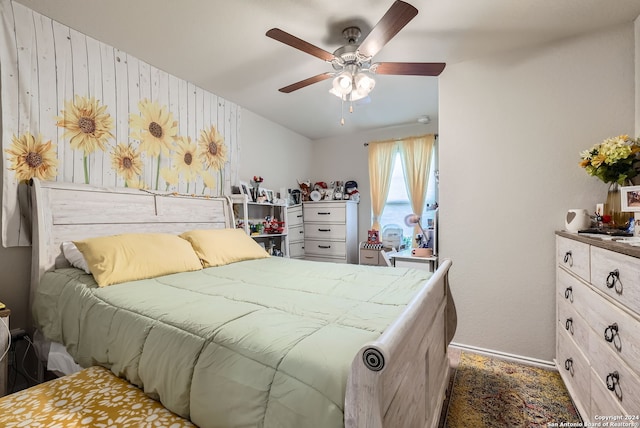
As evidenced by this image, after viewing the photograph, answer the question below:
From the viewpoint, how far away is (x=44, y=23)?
189 centimetres

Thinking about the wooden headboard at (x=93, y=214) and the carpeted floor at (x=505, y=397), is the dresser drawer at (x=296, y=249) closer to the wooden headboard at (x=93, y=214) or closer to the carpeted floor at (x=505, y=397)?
the wooden headboard at (x=93, y=214)

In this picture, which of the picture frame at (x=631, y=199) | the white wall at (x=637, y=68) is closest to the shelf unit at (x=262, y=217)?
the picture frame at (x=631, y=199)

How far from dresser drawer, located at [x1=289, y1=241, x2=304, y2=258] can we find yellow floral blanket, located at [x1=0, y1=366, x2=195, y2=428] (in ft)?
9.40

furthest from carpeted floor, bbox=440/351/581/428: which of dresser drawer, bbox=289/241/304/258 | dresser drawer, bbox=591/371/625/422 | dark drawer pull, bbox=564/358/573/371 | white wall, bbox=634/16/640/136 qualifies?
dresser drawer, bbox=289/241/304/258

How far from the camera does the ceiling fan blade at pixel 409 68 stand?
185 centimetres

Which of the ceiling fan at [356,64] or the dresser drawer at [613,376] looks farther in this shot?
the ceiling fan at [356,64]

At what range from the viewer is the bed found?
733 millimetres

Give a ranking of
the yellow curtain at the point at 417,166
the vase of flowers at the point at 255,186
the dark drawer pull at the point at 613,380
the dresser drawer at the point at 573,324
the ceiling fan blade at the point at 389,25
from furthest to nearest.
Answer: the yellow curtain at the point at 417,166 → the vase of flowers at the point at 255,186 → the dresser drawer at the point at 573,324 → the ceiling fan blade at the point at 389,25 → the dark drawer pull at the point at 613,380

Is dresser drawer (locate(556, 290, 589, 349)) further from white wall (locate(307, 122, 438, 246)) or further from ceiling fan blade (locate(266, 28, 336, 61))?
white wall (locate(307, 122, 438, 246))

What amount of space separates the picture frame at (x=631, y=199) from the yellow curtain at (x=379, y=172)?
2739 mm

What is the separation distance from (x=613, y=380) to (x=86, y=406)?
2060 mm

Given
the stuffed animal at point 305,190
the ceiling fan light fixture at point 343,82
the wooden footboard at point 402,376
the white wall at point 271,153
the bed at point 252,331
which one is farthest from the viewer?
the stuffed animal at point 305,190

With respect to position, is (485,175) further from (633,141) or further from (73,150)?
(73,150)

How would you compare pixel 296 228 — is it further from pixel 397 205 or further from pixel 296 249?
pixel 397 205
